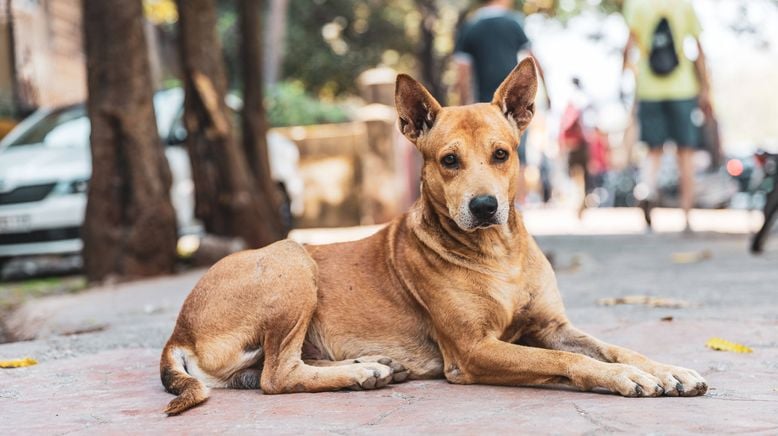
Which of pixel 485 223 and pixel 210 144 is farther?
pixel 210 144

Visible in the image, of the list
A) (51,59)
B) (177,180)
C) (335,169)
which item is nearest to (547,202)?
(335,169)

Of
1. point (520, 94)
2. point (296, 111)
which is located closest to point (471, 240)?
point (520, 94)

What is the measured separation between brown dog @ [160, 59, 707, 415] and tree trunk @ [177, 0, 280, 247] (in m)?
6.54

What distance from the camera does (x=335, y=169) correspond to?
16.4 metres

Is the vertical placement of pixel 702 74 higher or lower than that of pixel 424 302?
higher

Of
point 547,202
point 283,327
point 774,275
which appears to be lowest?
point 547,202

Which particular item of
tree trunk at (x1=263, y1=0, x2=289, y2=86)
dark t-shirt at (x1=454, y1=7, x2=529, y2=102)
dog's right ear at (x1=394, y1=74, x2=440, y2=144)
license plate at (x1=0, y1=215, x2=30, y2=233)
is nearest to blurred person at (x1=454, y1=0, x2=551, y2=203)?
dark t-shirt at (x1=454, y1=7, x2=529, y2=102)

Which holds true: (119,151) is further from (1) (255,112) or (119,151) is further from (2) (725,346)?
(2) (725,346)

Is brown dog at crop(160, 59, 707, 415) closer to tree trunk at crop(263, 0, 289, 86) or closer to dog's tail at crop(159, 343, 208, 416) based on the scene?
dog's tail at crop(159, 343, 208, 416)

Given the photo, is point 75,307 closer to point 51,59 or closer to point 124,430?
point 124,430

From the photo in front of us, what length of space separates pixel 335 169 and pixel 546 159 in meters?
11.7

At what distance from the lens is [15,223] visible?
1043 cm

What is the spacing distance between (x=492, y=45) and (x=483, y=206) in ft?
15.4

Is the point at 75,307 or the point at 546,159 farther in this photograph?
the point at 546,159
